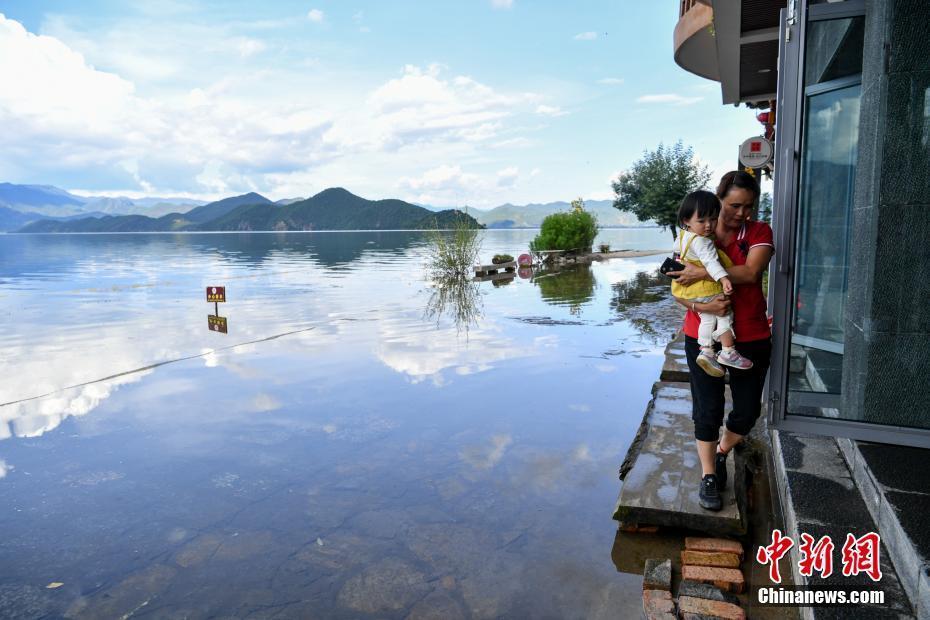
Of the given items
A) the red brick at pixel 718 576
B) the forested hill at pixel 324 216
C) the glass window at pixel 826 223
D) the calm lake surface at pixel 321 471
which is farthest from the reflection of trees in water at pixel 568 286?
the forested hill at pixel 324 216

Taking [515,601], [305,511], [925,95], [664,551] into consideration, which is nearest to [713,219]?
[925,95]

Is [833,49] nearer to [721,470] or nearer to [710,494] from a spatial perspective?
[721,470]

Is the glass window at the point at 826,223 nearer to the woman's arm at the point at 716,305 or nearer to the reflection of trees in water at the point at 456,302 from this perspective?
the woman's arm at the point at 716,305

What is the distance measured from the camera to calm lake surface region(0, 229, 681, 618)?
2.94 m

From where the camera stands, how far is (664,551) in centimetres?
323

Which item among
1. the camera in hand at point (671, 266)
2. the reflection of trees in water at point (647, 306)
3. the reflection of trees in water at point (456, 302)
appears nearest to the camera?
the camera in hand at point (671, 266)

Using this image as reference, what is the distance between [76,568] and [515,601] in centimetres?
218

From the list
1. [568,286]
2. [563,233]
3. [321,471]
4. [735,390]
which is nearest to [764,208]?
[568,286]

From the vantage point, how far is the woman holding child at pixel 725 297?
9.61 ft

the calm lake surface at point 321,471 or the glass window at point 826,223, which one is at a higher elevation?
the glass window at point 826,223

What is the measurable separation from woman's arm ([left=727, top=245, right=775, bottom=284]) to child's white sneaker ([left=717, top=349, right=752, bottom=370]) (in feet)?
1.11

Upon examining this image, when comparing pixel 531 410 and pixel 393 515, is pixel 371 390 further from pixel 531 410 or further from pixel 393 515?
pixel 393 515

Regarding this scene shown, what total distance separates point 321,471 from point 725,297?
2828 mm

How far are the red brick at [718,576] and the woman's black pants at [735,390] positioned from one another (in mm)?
636
